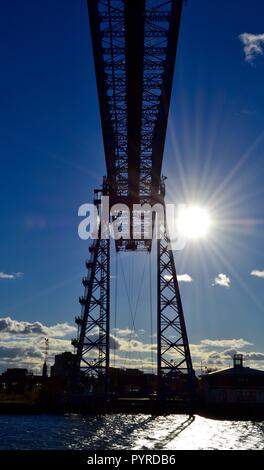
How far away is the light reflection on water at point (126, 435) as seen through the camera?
22.8m

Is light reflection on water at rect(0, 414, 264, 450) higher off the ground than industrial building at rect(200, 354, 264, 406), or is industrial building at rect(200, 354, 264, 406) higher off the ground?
industrial building at rect(200, 354, 264, 406)

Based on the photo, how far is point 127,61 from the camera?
74.8 ft

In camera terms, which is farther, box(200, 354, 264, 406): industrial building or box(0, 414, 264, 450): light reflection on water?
box(200, 354, 264, 406): industrial building

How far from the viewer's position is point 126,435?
26000 millimetres

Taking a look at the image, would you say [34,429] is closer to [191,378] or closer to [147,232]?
[191,378]

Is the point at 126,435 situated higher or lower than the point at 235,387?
lower

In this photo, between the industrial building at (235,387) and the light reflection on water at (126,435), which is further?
the industrial building at (235,387)

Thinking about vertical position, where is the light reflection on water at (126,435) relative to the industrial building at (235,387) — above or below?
below

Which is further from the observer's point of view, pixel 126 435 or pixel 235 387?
pixel 235 387

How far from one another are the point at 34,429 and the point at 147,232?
18.4 meters

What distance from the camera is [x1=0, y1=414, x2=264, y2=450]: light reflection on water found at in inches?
897

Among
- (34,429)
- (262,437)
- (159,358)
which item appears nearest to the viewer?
(262,437)

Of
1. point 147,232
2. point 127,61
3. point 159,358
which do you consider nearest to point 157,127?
point 127,61
